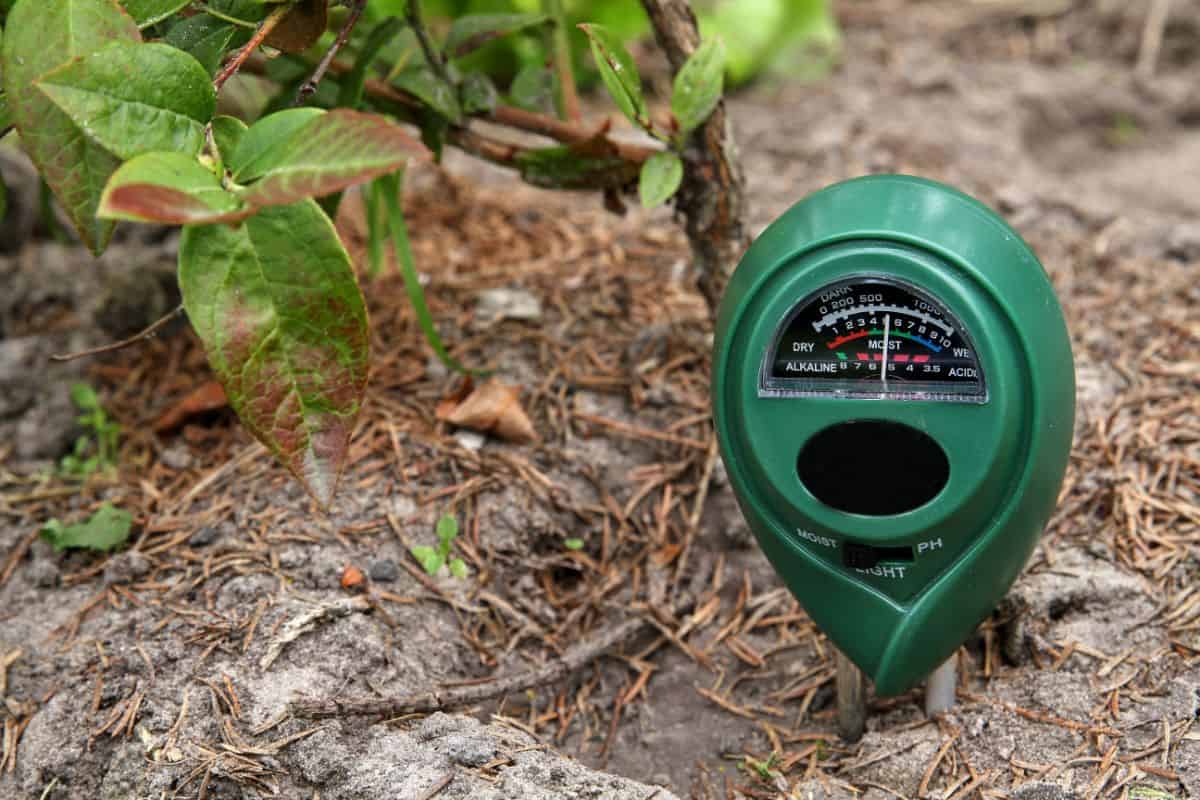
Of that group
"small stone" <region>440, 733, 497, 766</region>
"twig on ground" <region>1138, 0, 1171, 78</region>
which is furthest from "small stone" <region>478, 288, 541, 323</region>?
"twig on ground" <region>1138, 0, 1171, 78</region>

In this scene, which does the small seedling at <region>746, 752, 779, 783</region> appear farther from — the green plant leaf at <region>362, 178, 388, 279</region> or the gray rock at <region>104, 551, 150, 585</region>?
the green plant leaf at <region>362, 178, 388, 279</region>

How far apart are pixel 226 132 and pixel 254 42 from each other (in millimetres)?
170

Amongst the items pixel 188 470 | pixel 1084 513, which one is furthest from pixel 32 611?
pixel 1084 513

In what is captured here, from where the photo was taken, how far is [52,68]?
1260mm

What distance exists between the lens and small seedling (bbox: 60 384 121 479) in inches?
84.7

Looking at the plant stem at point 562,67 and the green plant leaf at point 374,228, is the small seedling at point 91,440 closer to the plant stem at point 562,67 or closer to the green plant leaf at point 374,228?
the green plant leaf at point 374,228

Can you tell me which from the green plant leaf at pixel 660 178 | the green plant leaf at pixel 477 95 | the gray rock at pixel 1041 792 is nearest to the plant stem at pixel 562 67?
the green plant leaf at pixel 477 95

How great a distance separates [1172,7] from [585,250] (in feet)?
7.16

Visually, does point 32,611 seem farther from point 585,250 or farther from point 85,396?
point 585,250

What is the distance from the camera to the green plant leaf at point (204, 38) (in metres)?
1.48

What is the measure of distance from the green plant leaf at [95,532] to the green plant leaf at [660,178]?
103 centimetres

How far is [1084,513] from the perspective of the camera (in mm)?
1929

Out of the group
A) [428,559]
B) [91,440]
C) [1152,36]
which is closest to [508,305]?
[428,559]

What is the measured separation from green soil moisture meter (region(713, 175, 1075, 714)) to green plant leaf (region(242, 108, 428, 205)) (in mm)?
577
